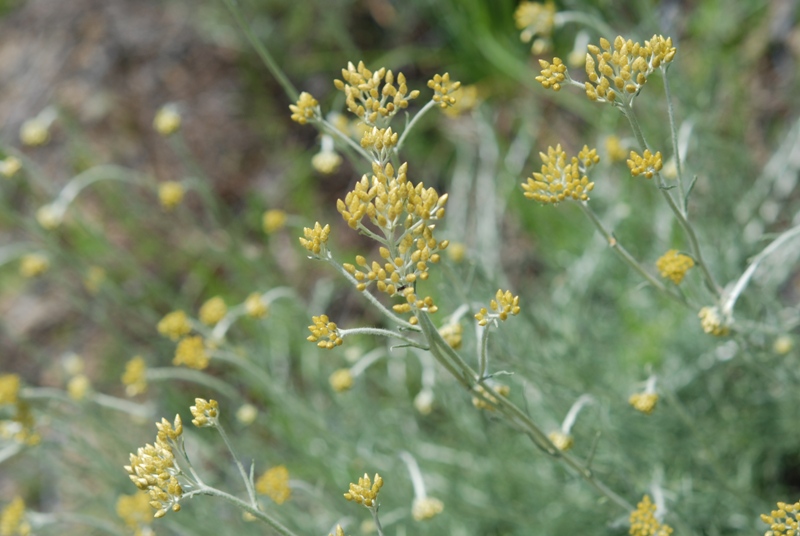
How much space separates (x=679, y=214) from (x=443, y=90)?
0.48 m

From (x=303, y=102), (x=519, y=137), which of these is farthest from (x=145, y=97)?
(x=303, y=102)

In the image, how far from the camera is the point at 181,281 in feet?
13.4

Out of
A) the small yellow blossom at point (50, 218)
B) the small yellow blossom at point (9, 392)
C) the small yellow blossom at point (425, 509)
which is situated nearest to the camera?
the small yellow blossom at point (425, 509)

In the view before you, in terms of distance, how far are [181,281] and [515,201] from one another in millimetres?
1779

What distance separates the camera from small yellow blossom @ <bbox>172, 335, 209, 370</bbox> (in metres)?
2.01

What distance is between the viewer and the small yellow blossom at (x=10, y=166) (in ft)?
7.58

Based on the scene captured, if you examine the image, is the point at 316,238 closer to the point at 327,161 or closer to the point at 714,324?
the point at 327,161

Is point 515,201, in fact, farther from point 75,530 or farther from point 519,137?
point 75,530

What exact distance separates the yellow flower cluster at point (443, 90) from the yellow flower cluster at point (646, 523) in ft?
2.71

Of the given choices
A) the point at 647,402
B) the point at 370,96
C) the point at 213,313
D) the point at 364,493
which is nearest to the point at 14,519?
the point at 213,313

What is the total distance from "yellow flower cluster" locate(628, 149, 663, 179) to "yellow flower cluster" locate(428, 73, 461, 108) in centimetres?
34

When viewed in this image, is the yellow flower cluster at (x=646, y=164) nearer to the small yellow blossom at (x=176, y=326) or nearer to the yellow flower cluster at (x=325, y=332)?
the yellow flower cluster at (x=325, y=332)

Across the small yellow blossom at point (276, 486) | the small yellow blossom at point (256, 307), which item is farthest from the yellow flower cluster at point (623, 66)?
the small yellow blossom at point (256, 307)

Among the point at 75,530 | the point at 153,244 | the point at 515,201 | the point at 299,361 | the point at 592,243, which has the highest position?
the point at 592,243
